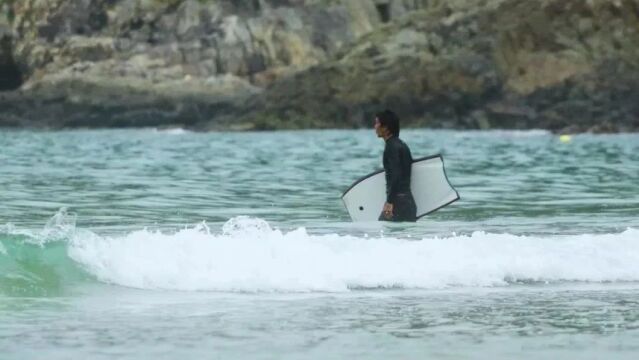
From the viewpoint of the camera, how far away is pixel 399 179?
20297 mm

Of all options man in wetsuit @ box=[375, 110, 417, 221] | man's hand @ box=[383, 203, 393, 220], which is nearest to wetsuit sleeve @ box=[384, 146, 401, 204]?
man in wetsuit @ box=[375, 110, 417, 221]

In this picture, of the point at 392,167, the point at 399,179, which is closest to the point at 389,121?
the point at 392,167

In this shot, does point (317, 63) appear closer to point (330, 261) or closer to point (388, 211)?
point (388, 211)

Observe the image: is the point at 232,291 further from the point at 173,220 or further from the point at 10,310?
the point at 173,220

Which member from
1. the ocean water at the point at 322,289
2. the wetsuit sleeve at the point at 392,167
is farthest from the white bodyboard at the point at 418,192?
the wetsuit sleeve at the point at 392,167

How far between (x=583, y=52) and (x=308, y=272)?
389 ft

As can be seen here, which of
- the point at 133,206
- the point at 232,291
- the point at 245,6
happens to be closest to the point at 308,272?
the point at 232,291

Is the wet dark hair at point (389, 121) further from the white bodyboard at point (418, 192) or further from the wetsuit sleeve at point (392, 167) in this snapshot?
the white bodyboard at point (418, 192)

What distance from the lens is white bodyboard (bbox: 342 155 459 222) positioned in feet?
70.2

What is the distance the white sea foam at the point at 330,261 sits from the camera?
16.3 m

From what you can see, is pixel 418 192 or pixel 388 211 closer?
pixel 388 211

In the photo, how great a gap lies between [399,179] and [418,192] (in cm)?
135

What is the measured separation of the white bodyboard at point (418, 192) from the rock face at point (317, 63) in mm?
89607

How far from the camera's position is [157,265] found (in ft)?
54.8
